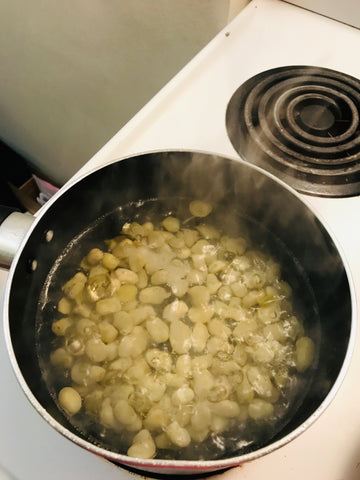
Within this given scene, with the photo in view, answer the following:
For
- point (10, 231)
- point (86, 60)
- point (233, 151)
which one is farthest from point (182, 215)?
point (86, 60)

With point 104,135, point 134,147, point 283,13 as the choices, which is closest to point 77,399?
point 134,147

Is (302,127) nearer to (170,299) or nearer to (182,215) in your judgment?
(182,215)

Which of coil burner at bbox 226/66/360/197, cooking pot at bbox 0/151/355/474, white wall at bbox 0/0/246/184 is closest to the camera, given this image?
cooking pot at bbox 0/151/355/474

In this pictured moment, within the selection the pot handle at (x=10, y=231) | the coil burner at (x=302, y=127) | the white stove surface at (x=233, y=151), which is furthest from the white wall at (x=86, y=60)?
the pot handle at (x=10, y=231)

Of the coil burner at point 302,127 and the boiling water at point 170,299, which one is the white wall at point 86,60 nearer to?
the coil burner at point 302,127

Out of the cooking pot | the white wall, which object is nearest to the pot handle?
the cooking pot

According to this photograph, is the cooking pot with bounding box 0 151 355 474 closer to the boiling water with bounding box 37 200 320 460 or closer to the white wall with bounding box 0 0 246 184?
the boiling water with bounding box 37 200 320 460

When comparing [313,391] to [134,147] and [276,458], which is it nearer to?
[276,458]
